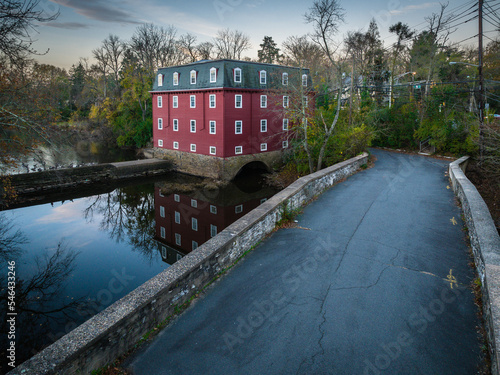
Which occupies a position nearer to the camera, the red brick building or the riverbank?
the riverbank

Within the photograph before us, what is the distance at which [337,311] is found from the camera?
16.5 feet

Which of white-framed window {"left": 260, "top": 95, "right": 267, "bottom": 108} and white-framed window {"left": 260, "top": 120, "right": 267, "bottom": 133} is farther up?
white-framed window {"left": 260, "top": 95, "right": 267, "bottom": 108}

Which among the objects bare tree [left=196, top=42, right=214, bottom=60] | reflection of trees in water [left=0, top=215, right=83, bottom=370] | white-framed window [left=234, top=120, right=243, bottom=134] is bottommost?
reflection of trees in water [left=0, top=215, right=83, bottom=370]

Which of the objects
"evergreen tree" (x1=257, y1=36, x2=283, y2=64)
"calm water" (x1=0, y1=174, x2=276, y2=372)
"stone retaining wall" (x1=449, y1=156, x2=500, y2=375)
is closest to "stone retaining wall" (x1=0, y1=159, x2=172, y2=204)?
"calm water" (x1=0, y1=174, x2=276, y2=372)

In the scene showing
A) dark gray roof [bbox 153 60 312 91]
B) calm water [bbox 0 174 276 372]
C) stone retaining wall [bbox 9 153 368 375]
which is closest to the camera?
stone retaining wall [bbox 9 153 368 375]

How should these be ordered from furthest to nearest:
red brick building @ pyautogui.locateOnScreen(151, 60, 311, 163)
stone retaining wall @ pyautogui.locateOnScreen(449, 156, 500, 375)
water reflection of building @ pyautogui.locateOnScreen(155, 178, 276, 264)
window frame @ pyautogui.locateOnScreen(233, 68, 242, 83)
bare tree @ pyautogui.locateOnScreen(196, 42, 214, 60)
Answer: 1. bare tree @ pyautogui.locateOnScreen(196, 42, 214, 60)
2. window frame @ pyautogui.locateOnScreen(233, 68, 242, 83)
3. red brick building @ pyautogui.locateOnScreen(151, 60, 311, 163)
4. water reflection of building @ pyautogui.locateOnScreen(155, 178, 276, 264)
5. stone retaining wall @ pyautogui.locateOnScreen(449, 156, 500, 375)

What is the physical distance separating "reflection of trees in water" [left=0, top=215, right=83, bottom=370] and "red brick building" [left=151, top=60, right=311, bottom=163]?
16.3 meters

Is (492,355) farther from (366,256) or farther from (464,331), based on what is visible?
(366,256)

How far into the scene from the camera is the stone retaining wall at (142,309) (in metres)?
3.46

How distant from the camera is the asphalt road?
158 inches

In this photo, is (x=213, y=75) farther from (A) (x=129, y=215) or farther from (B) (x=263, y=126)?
(A) (x=129, y=215)

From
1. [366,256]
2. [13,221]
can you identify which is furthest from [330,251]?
[13,221]

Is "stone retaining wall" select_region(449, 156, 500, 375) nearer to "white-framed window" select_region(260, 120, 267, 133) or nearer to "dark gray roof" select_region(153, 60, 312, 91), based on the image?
"dark gray roof" select_region(153, 60, 312, 91)

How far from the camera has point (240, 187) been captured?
28078 millimetres
